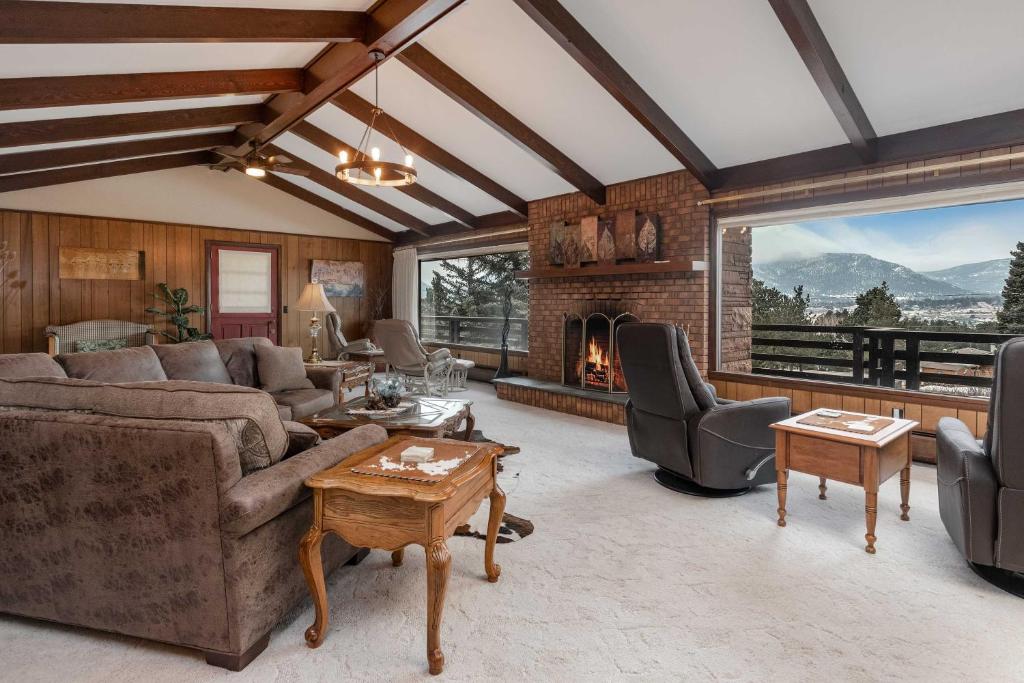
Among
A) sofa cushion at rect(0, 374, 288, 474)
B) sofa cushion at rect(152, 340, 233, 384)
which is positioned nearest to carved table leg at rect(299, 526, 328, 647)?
sofa cushion at rect(0, 374, 288, 474)

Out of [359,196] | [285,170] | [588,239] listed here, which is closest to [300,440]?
[285,170]

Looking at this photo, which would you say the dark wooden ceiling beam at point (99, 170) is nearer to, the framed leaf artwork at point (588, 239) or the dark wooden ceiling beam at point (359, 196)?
the dark wooden ceiling beam at point (359, 196)

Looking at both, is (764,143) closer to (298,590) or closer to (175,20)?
(175,20)

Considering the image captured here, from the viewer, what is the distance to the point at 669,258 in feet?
17.7

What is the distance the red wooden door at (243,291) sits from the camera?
27.0 feet

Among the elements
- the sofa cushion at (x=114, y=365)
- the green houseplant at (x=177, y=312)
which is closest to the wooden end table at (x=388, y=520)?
the sofa cushion at (x=114, y=365)

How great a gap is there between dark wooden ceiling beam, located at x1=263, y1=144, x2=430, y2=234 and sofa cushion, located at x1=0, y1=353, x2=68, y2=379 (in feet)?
16.4

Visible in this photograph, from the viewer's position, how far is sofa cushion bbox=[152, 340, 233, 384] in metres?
3.94

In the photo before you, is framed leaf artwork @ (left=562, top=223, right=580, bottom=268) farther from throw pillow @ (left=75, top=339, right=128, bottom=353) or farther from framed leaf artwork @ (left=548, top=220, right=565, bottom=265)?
throw pillow @ (left=75, top=339, right=128, bottom=353)

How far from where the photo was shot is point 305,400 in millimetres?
4230

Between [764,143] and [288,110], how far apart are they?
15.1 feet

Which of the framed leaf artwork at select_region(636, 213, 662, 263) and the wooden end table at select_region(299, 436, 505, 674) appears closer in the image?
the wooden end table at select_region(299, 436, 505, 674)

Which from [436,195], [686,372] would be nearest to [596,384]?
[686,372]

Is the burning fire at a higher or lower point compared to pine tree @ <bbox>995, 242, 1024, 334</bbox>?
lower
